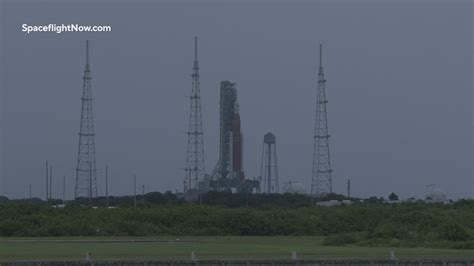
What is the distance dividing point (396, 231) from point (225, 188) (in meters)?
58.9

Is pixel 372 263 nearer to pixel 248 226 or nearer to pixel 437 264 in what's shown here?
pixel 437 264

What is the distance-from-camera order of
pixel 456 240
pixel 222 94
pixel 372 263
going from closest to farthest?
pixel 372 263 → pixel 456 240 → pixel 222 94

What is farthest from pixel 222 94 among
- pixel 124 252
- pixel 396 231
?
pixel 124 252

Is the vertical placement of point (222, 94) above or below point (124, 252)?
above

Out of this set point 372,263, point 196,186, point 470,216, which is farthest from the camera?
point 196,186

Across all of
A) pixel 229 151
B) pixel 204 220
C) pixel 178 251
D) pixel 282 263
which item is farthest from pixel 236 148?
pixel 282 263

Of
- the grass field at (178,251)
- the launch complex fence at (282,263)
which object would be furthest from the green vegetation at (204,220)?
the launch complex fence at (282,263)

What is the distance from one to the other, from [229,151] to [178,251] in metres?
68.4

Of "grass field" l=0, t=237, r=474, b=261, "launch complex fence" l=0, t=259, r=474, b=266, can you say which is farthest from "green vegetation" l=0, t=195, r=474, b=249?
"launch complex fence" l=0, t=259, r=474, b=266

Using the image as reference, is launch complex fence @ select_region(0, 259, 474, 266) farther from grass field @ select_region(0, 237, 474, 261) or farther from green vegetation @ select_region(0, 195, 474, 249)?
green vegetation @ select_region(0, 195, 474, 249)

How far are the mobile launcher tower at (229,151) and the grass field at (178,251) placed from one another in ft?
179

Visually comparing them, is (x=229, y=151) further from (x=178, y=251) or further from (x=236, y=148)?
(x=178, y=251)

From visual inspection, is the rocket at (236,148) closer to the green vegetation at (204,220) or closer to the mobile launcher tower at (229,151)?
the mobile launcher tower at (229,151)

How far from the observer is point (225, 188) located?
122 m
